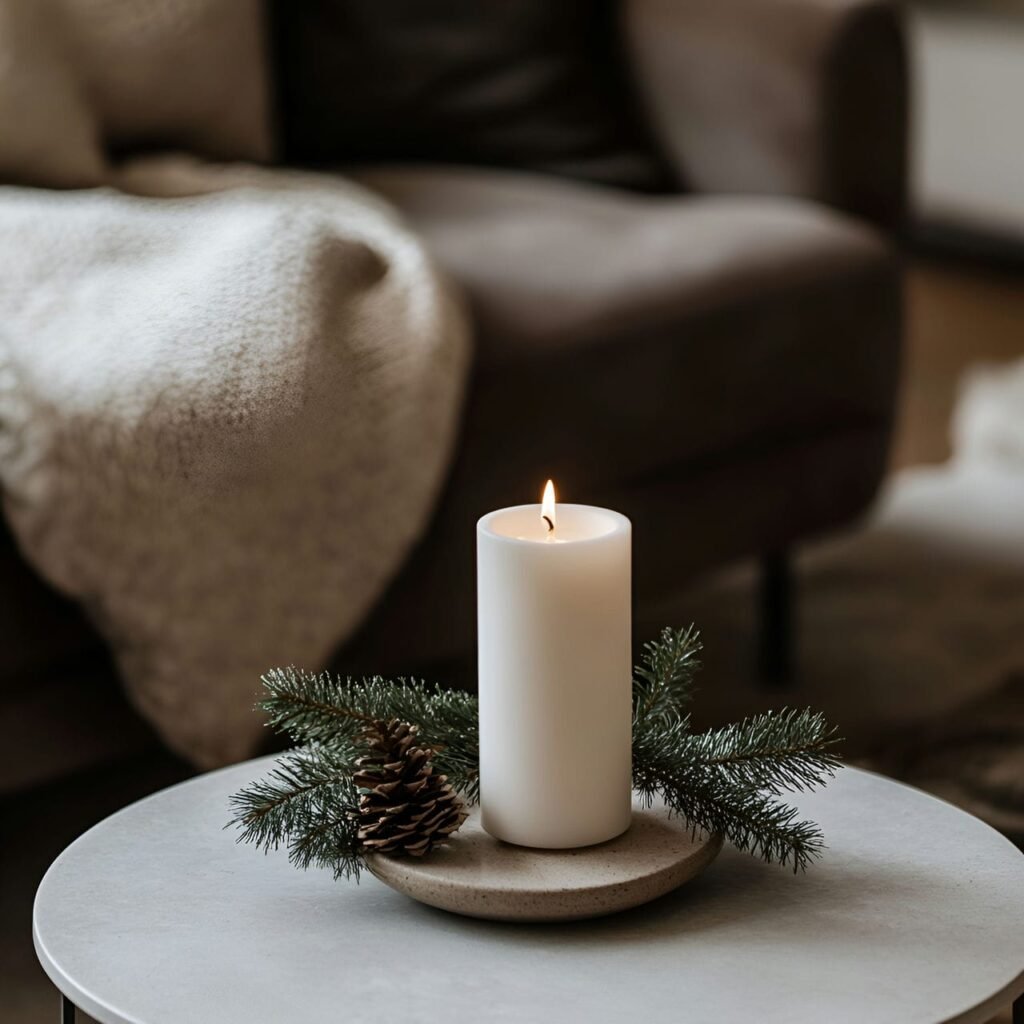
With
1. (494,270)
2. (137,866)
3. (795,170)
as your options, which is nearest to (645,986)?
(137,866)

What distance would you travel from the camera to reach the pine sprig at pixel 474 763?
0.60 metres

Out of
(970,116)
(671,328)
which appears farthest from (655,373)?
(970,116)

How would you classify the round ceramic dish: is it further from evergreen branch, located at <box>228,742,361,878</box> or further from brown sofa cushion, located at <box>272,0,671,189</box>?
brown sofa cushion, located at <box>272,0,671,189</box>

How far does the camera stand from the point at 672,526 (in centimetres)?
142

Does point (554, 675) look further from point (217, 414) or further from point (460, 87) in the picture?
point (460, 87)

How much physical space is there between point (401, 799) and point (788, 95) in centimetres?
115

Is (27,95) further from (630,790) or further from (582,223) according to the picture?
(630,790)

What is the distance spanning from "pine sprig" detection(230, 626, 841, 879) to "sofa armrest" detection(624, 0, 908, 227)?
1024 mm

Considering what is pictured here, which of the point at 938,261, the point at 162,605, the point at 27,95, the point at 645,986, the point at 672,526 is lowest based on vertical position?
the point at 938,261

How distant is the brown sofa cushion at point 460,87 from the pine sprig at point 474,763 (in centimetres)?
116

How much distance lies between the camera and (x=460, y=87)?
1.73m

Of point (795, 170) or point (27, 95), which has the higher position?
point (27, 95)

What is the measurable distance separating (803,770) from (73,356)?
432 mm

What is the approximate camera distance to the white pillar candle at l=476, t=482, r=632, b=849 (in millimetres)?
563
